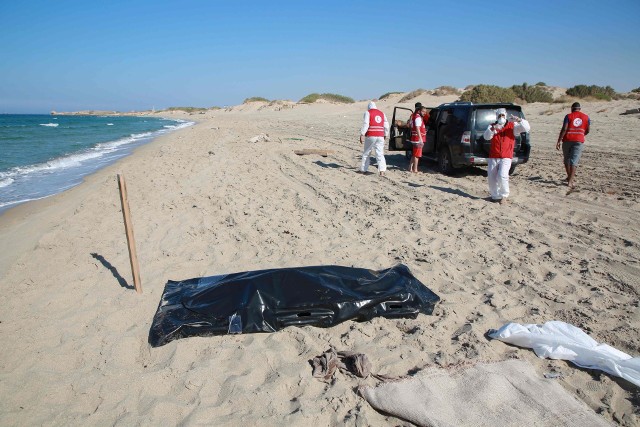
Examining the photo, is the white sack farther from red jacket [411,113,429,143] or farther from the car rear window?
red jacket [411,113,429,143]

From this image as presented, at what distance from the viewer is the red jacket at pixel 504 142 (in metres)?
7.11

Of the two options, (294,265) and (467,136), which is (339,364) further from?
(467,136)

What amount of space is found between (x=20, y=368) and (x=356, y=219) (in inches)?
177

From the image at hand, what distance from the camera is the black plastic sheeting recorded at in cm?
350

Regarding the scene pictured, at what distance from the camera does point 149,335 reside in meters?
3.49

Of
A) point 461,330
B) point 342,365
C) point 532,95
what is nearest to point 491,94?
point 532,95

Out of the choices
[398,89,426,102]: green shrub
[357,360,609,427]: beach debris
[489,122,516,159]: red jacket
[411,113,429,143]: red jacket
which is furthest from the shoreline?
[398,89,426,102]: green shrub

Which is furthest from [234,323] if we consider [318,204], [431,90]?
[431,90]

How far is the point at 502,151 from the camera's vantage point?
280 inches

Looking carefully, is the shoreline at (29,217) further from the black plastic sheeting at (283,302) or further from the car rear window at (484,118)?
the car rear window at (484,118)

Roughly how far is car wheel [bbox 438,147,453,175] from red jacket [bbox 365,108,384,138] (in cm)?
163

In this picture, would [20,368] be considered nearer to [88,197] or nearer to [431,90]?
[88,197]

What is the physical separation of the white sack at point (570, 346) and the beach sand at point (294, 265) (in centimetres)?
8

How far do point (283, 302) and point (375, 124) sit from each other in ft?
22.1
